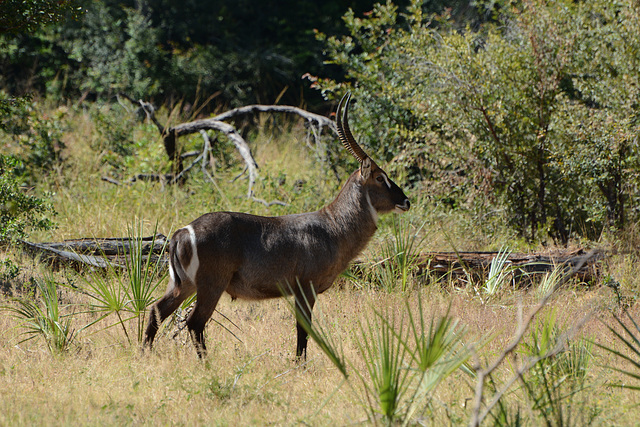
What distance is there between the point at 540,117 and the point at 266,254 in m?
4.64

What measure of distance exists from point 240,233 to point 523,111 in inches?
185

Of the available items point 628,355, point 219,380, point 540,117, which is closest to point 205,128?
point 540,117

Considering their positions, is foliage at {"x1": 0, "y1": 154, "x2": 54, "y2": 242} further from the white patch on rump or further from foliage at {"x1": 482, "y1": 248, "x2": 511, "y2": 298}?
foliage at {"x1": 482, "y1": 248, "x2": 511, "y2": 298}

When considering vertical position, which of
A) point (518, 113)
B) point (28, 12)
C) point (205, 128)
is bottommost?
point (205, 128)

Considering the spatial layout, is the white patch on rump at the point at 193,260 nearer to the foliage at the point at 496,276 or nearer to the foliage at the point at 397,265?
the foliage at the point at 397,265

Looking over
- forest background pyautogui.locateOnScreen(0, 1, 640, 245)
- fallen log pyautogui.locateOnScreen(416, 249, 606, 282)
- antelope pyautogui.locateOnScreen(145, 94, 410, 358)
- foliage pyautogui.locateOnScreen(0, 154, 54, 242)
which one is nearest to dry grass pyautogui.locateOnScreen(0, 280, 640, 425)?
antelope pyautogui.locateOnScreen(145, 94, 410, 358)

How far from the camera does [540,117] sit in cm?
827

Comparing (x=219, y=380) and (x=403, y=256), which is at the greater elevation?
(x=403, y=256)

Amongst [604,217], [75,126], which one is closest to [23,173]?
[75,126]

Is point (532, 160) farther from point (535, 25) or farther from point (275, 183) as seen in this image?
point (275, 183)

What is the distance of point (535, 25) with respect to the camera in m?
8.12

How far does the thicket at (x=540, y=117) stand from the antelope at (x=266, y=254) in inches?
123

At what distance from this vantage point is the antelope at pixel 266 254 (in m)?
4.93

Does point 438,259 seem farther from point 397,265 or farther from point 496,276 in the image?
point 496,276
